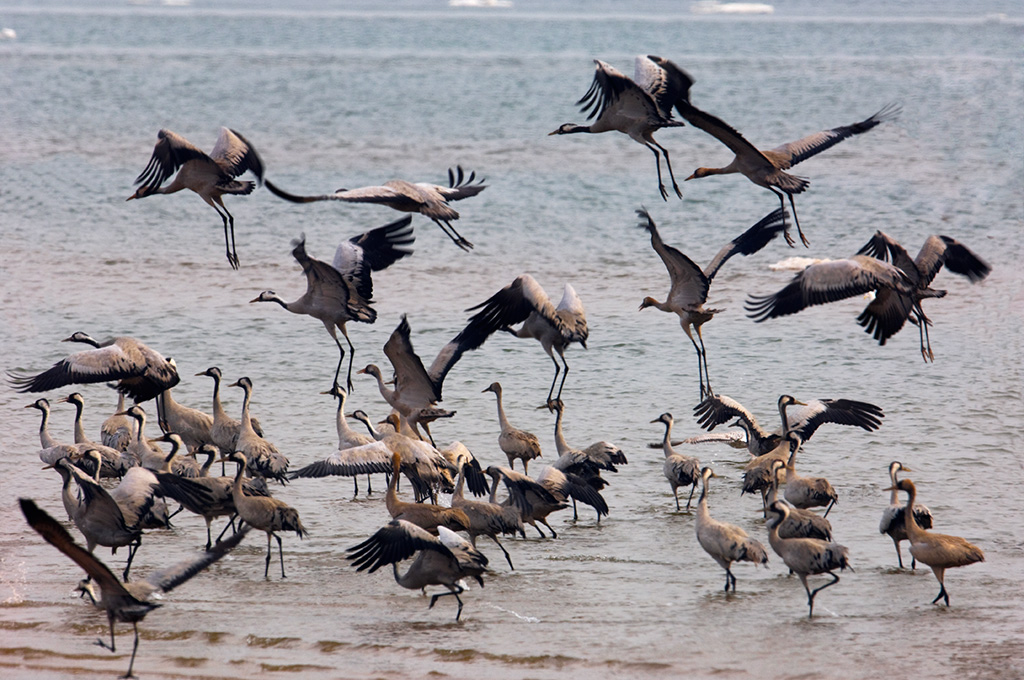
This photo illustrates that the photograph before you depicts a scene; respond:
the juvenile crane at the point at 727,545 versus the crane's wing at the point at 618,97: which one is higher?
the crane's wing at the point at 618,97

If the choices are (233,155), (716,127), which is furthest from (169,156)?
(716,127)

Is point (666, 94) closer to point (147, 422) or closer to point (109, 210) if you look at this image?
point (147, 422)

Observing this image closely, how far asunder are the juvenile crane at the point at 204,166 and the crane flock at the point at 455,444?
15 millimetres

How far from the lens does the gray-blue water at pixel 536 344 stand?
6.91 m

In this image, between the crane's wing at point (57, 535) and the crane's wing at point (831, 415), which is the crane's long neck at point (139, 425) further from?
the crane's wing at point (831, 415)

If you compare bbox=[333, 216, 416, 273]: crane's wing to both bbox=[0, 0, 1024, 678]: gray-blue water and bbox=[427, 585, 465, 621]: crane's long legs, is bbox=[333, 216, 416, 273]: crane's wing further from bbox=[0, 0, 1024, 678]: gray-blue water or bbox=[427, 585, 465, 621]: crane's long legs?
bbox=[427, 585, 465, 621]: crane's long legs

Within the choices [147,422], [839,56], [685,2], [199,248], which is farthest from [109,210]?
[685,2]

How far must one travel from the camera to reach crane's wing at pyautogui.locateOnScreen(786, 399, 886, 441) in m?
9.38

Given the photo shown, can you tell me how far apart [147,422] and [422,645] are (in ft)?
16.2

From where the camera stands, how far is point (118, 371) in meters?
9.12

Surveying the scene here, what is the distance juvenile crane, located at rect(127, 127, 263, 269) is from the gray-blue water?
210 cm

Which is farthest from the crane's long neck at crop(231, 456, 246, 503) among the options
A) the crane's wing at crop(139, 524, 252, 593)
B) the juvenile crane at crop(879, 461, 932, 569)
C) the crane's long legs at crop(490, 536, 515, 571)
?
the juvenile crane at crop(879, 461, 932, 569)

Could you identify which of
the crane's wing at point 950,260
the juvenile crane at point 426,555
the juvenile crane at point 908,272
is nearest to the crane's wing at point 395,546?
the juvenile crane at point 426,555

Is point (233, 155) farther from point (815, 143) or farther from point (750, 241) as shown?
point (815, 143)
